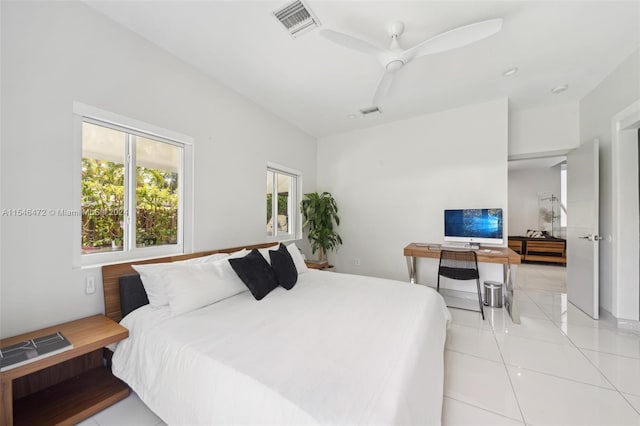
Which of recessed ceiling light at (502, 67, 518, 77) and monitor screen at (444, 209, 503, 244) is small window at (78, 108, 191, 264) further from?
recessed ceiling light at (502, 67, 518, 77)

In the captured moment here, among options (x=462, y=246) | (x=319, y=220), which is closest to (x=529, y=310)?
(x=462, y=246)

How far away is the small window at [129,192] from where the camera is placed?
1.88 m

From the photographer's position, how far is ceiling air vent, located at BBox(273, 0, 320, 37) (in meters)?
1.82

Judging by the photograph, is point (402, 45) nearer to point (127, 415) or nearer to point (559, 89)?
point (559, 89)

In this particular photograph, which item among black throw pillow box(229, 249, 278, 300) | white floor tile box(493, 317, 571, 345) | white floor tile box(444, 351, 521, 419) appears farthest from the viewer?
white floor tile box(493, 317, 571, 345)

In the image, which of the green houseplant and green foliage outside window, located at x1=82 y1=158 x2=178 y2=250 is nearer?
green foliage outside window, located at x1=82 y1=158 x2=178 y2=250

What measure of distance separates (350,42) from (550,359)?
3.00m

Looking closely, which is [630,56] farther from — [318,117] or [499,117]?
[318,117]

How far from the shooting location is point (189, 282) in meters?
1.80

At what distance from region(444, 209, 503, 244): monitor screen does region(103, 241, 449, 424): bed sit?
184 cm

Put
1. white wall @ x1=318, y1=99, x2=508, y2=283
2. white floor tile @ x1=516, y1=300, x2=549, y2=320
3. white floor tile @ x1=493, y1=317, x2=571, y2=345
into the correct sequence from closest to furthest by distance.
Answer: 1. white floor tile @ x1=493, y1=317, x2=571, y2=345
2. white floor tile @ x1=516, y1=300, x2=549, y2=320
3. white wall @ x1=318, y1=99, x2=508, y2=283

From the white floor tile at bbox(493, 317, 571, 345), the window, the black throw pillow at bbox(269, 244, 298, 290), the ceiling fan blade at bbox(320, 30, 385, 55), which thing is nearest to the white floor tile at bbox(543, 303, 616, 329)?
the white floor tile at bbox(493, 317, 571, 345)

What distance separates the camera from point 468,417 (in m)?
1.44

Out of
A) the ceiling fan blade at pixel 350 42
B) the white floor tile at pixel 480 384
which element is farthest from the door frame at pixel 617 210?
the ceiling fan blade at pixel 350 42
